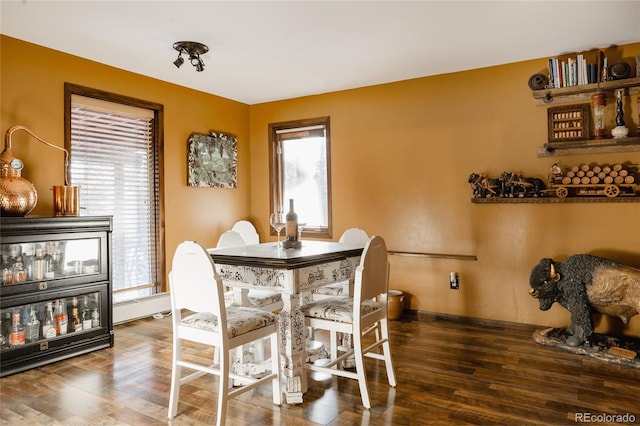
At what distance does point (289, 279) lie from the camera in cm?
248

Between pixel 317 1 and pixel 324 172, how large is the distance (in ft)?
8.37

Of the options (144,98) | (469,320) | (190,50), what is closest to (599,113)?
(469,320)

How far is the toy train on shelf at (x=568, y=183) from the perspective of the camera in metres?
Result: 3.64

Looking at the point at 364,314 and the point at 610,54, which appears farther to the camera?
the point at 610,54

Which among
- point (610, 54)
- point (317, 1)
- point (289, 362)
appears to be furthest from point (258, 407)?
point (610, 54)

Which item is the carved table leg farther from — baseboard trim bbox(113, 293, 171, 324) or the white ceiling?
baseboard trim bbox(113, 293, 171, 324)

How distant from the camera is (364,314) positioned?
263 centimetres

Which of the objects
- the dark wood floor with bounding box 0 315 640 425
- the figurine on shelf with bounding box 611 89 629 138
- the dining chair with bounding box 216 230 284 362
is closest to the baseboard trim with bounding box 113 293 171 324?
the dark wood floor with bounding box 0 315 640 425

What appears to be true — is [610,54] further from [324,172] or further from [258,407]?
[258,407]

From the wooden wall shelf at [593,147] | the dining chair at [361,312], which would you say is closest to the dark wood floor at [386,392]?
the dining chair at [361,312]

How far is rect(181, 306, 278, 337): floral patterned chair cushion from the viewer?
2.30 meters

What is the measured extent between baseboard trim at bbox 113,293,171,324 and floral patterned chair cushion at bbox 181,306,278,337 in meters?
2.17

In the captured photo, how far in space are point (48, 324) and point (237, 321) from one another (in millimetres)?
1899

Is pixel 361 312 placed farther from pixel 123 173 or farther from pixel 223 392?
pixel 123 173
